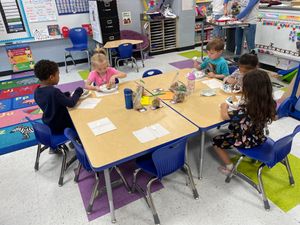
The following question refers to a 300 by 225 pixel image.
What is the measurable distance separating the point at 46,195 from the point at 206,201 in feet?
4.60

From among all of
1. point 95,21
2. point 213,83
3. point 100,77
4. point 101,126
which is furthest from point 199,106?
point 95,21

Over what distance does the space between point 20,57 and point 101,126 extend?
177 inches

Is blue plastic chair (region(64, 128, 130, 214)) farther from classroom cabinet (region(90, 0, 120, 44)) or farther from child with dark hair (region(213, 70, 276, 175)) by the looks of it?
classroom cabinet (region(90, 0, 120, 44))

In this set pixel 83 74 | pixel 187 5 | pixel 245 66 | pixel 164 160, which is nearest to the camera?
pixel 164 160

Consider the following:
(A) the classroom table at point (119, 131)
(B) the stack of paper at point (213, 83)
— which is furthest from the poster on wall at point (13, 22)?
(B) the stack of paper at point (213, 83)

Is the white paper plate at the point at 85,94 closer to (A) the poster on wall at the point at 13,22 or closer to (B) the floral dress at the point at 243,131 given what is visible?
(B) the floral dress at the point at 243,131

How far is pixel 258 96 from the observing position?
169 centimetres

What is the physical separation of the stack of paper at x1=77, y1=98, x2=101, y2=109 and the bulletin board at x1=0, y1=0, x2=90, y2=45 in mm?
3770

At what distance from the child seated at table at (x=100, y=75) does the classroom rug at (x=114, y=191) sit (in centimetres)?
90

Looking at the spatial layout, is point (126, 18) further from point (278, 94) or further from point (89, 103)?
point (89, 103)

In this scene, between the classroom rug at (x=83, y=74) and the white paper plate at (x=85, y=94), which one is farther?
the classroom rug at (x=83, y=74)

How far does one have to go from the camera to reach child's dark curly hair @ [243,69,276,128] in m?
1.69

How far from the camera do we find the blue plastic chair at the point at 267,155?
1601 millimetres

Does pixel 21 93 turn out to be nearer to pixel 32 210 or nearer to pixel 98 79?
pixel 98 79
